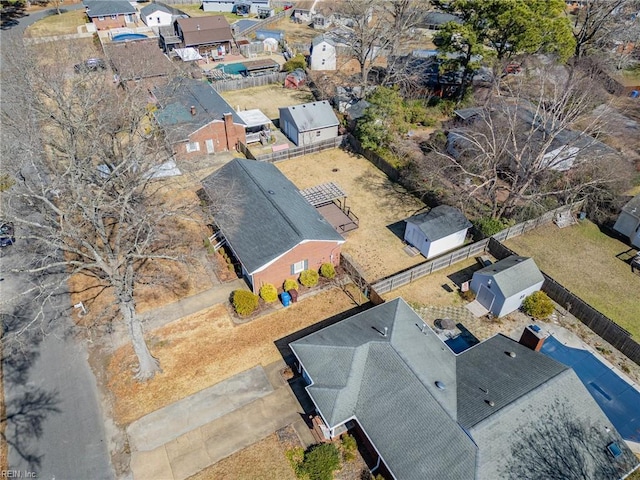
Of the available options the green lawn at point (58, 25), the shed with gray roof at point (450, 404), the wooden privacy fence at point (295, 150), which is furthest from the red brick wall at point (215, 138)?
the green lawn at point (58, 25)

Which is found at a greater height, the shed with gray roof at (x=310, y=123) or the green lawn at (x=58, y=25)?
the green lawn at (x=58, y=25)

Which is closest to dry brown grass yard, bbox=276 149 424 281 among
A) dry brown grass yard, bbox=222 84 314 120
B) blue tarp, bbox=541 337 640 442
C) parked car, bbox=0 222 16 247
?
blue tarp, bbox=541 337 640 442

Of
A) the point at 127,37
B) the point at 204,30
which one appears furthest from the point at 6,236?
the point at 127,37

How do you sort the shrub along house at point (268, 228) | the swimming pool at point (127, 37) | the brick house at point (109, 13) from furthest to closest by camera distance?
the brick house at point (109, 13) < the swimming pool at point (127, 37) < the shrub along house at point (268, 228)

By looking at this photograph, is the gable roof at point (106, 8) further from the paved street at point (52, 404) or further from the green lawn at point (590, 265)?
the green lawn at point (590, 265)

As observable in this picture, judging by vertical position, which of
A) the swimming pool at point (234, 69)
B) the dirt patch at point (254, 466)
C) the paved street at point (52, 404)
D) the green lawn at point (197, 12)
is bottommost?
the dirt patch at point (254, 466)

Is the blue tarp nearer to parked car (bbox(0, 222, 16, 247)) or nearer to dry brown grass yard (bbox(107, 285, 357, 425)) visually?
dry brown grass yard (bbox(107, 285, 357, 425))

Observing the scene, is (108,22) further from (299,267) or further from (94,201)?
(299,267)
